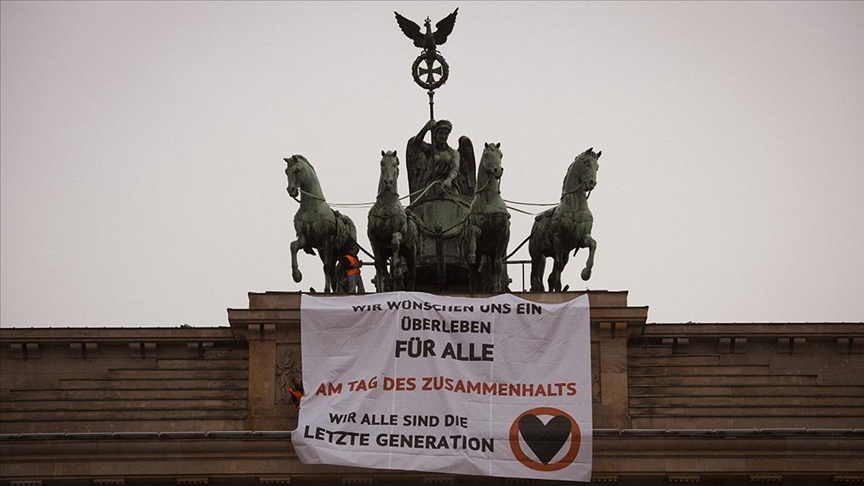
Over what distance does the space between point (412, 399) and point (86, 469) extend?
5.21 metres

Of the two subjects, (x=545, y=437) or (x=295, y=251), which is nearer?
(x=545, y=437)

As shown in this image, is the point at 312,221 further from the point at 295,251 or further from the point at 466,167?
the point at 466,167

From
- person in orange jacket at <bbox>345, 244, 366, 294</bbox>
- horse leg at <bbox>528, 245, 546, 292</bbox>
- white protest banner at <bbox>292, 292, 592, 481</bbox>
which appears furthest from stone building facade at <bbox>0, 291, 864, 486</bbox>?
person in orange jacket at <bbox>345, 244, 366, 294</bbox>

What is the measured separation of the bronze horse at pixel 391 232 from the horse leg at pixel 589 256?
288 centimetres

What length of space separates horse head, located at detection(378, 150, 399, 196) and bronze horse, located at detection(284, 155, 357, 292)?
4.19 feet

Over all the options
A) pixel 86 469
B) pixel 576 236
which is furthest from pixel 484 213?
pixel 86 469

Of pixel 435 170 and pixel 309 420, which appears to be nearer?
pixel 309 420

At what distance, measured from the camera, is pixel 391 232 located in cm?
4112

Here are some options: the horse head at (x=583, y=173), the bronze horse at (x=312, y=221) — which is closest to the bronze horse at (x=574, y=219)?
the horse head at (x=583, y=173)

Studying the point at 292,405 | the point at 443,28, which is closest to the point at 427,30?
the point at 443,28

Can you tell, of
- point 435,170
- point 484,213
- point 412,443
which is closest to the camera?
point 412,443

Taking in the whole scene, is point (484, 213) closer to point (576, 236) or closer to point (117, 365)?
point (576, 236)

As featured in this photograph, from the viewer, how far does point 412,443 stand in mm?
38781

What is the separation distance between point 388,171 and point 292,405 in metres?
4.09
